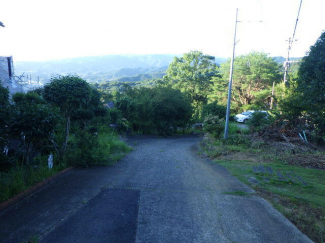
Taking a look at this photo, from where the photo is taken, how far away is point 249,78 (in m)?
40.2

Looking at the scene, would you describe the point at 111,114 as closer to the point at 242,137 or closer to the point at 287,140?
the point at 242,137

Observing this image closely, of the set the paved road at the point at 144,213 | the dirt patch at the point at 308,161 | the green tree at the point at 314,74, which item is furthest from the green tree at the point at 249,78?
the paved road at the point at 144,213

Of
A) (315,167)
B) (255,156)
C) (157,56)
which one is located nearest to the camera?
(315,167)

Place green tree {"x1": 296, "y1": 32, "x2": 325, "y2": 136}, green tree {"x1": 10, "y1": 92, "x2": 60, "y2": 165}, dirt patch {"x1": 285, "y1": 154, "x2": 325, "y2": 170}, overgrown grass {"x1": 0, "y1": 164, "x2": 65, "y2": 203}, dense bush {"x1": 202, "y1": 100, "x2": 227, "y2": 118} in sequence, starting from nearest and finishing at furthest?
overgrown grass {"x1": 0, "y1": 164, "x2": 65, "y2": 203} < green tree {"x1": 10, "y1": 92, "x2": 60, "y2": 165} < green tree {"x1": 296, "y1": 32, "x2": 325, "y2": 136} < dirt patch {"x1": 285, "y1": 154, "x2": 325, "y2": 170} < dense bush {"x1": 202, "y1": 100, "x2": 227, "y2": 118}

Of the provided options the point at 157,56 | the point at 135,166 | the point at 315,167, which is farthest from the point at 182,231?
the point at 157,56

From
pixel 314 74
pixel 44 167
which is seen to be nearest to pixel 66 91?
pixel 44 167

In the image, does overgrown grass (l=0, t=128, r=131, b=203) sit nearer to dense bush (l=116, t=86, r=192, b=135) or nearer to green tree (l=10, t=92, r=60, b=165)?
green tree (l=10, t=92, r=60, b=165)

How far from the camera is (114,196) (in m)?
5.59

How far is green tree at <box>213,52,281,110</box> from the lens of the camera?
4000 centimetres

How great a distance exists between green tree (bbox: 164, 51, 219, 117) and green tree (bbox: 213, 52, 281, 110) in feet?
7.79

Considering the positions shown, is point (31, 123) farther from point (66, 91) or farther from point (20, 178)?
point (66, 91)

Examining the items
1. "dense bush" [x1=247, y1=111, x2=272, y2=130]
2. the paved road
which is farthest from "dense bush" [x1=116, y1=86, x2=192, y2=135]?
the paved road

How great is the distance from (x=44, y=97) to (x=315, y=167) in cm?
963

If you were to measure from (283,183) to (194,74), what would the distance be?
38585 millimetres
